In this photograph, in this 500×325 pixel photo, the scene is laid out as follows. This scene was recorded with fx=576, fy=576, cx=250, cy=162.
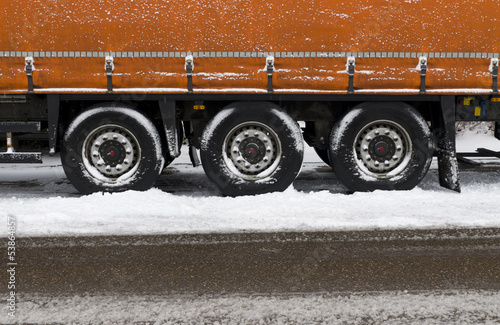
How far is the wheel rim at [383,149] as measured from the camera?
305 inches

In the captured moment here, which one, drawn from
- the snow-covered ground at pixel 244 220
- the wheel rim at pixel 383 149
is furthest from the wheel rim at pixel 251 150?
the wheel rim at pixel 383 149

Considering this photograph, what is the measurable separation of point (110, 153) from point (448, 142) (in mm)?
4529

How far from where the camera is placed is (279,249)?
17.3 feet

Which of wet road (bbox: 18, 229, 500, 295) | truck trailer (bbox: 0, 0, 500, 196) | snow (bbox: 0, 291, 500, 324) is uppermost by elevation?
truck trailer (bbox: 0, 0, 500, 196)

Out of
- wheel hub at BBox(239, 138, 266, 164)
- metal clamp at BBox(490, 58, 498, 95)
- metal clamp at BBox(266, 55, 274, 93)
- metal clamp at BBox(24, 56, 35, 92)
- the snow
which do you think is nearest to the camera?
the snow

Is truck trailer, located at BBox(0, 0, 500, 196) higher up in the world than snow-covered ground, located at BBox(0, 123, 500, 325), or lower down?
higher up

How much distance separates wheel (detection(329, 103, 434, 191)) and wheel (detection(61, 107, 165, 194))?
2462 millimetres

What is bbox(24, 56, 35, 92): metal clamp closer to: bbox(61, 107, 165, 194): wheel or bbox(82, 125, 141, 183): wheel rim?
bbox(61, 107, 165, 194): wheel

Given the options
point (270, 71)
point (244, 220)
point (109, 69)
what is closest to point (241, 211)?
point (244, 220)

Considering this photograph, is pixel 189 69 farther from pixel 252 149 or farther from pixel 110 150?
pixel 110 150

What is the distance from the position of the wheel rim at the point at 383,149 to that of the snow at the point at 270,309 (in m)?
3.69

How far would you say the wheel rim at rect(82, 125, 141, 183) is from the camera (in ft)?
24.8

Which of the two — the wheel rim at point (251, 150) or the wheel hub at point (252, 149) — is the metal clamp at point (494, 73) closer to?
the wheel rim at point (251, 150)

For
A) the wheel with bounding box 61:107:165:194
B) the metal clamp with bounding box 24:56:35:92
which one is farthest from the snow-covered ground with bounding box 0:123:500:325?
the metal clamp with bounding box 24:56:35:92
